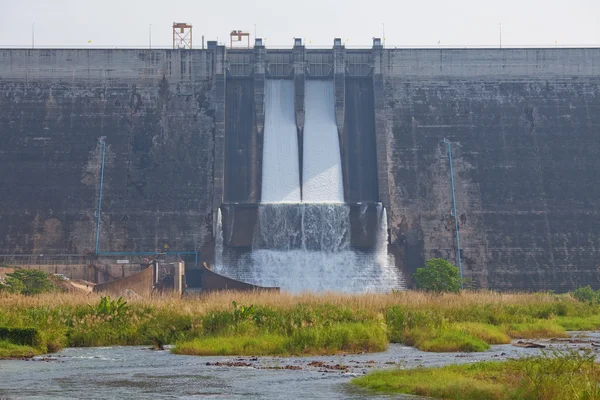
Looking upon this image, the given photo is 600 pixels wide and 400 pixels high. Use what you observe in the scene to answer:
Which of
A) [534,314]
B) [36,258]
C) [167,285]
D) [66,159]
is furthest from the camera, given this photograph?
[66,159]

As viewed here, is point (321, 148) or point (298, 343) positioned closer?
point (298, 343)

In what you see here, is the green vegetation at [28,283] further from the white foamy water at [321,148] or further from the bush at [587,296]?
the bush at [587,296]

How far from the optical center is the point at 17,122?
5225cm

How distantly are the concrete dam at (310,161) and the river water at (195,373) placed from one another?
23687mm

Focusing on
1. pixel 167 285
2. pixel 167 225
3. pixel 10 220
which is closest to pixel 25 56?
pixel 10 220

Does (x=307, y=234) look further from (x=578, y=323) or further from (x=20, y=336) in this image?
(x=20, y=336)

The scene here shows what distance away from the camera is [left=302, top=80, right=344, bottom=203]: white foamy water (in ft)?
165

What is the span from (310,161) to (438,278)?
38.0 feet

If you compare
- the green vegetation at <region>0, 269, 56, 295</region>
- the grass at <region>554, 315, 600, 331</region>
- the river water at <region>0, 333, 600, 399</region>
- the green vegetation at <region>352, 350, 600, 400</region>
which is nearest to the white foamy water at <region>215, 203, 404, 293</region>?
the green vegetation at <region>0, 269, 56, 295</region>

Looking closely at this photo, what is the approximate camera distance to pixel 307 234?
48.2 m

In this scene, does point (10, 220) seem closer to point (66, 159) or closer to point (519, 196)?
point (66, 159)

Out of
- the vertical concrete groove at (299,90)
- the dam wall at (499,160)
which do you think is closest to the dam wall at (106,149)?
the vertical concrete groove at (299,90)

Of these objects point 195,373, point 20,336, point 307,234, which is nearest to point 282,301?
point 20,336

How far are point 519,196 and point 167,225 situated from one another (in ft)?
59.4
